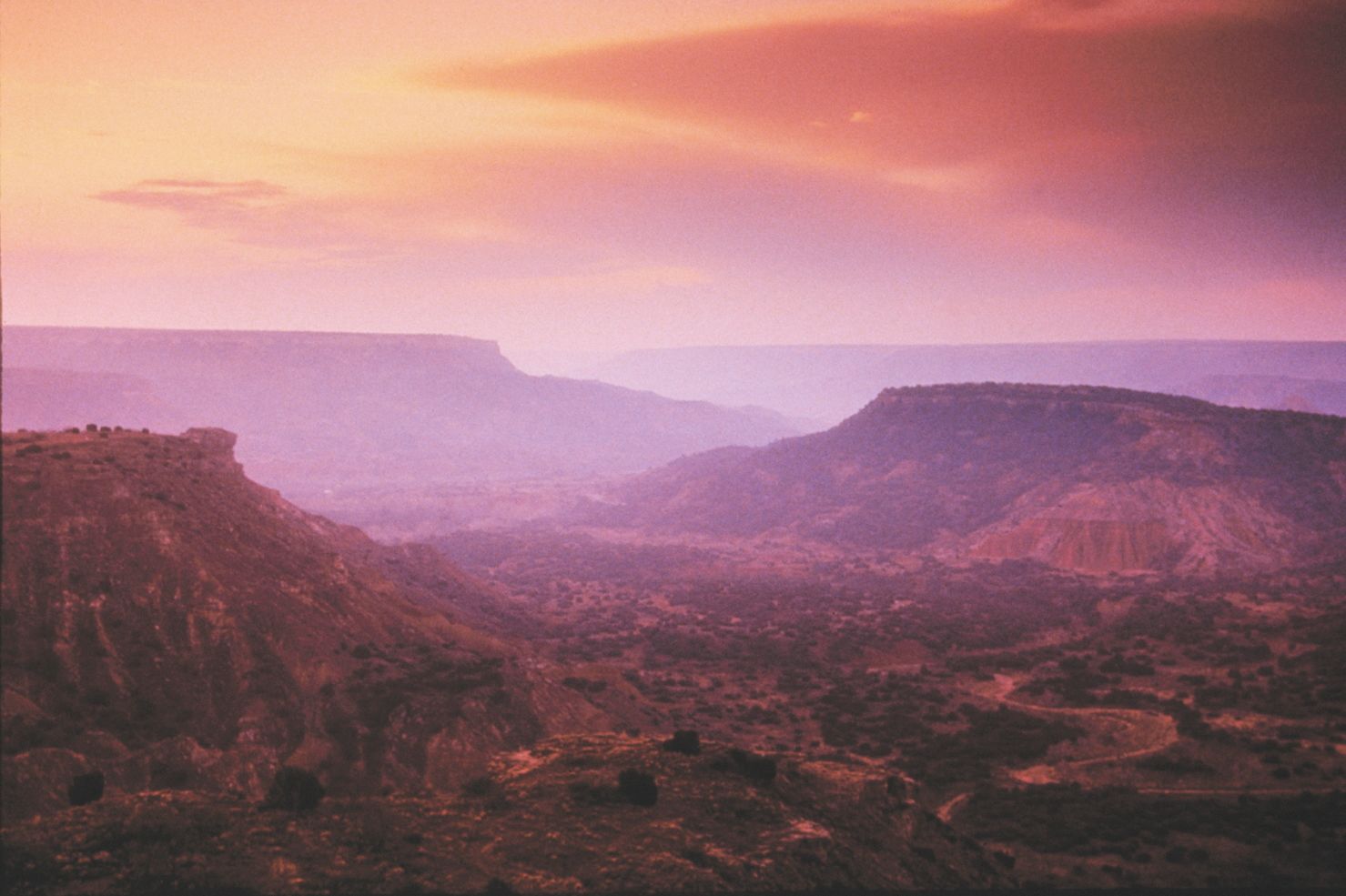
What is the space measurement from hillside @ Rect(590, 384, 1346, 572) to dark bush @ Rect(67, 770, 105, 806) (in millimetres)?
119456

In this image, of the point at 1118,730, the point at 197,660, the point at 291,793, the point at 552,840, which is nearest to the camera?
the point at 291,793

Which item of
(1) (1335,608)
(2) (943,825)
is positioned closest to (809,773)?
(2) (943,825)

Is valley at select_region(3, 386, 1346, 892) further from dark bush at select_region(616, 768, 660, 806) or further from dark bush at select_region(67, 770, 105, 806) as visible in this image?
dark bush at select_region(67, 770, 105, 806)

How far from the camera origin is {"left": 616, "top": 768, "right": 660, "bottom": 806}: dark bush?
84.1 ft

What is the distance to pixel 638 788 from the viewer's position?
84.7ft

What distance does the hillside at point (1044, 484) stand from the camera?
119 meters

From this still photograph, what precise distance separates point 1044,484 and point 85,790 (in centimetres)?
14017

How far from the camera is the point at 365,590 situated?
57.8 m

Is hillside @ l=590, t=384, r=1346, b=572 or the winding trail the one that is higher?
hillside @ l=590, t=384, r=1346, b=572

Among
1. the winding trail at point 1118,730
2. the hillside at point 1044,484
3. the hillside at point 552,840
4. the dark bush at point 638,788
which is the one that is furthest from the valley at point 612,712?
the hillside at point 1044,484

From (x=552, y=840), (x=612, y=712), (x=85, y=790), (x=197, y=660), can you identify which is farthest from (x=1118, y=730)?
(x=85, y=790)

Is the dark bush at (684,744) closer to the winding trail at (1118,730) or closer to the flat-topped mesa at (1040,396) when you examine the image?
the winding trail at (1118,730)

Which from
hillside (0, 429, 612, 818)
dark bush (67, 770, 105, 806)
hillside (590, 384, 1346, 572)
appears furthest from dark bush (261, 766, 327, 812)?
hillside (590, 384, 1346, 572)

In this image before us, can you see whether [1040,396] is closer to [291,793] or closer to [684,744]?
[684,744]
